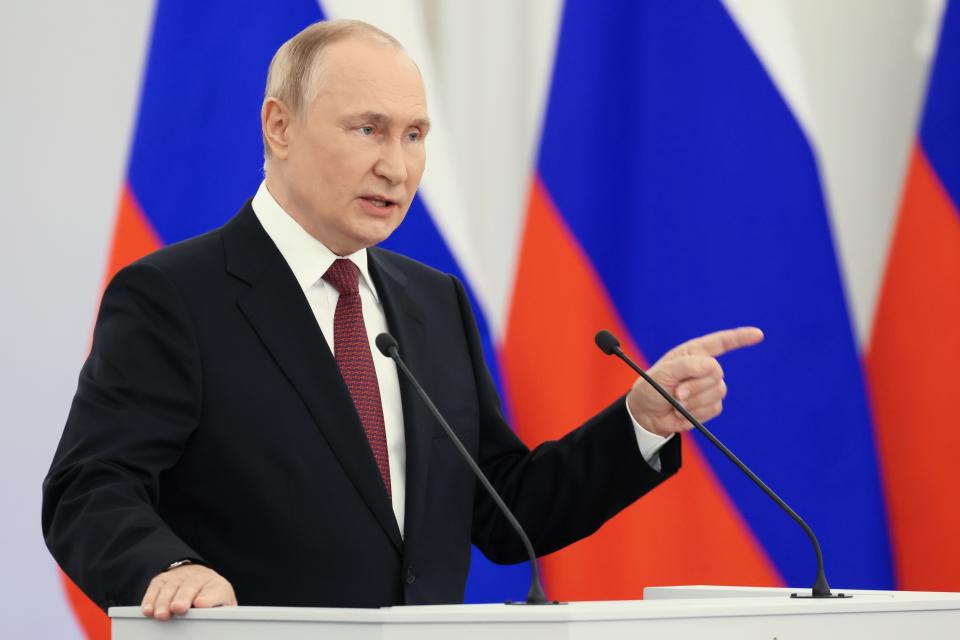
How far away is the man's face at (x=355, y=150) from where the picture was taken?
1.77m

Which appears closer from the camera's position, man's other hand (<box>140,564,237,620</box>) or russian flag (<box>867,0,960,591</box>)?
man's other hand (<box>140,564,237,620</box>)

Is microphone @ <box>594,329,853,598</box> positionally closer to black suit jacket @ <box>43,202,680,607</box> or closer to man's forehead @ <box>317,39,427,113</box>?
black suit jacket @ <box>43,202,680,607</box>

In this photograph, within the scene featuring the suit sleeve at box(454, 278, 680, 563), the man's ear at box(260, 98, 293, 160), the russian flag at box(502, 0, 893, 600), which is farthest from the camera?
the russian flag at box(502, 0, 893, 600)

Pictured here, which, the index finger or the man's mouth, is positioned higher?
the man's mouth

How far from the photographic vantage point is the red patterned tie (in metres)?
1.70

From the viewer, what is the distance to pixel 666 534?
3.04 m

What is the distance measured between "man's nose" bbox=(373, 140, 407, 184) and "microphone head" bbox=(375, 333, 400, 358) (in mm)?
336

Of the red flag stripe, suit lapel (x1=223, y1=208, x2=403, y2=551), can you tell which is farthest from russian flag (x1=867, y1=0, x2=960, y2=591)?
suit lapel (x1=223, y1=208, x2=403, y2=551)

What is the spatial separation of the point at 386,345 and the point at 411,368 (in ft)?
0.95

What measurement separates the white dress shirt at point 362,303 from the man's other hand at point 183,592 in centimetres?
43

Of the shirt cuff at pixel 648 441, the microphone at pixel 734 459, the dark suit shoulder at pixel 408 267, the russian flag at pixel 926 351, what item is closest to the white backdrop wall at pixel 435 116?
the russian flag at pixel 926 351

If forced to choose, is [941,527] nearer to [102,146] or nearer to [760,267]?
[760,267]

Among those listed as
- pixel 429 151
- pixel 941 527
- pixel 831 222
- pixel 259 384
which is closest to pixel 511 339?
pixel 429 151

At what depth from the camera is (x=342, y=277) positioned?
1.80 m
